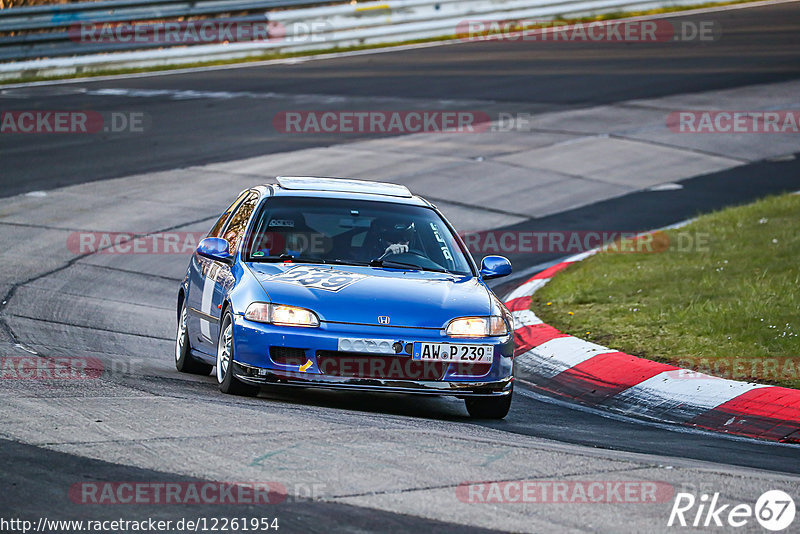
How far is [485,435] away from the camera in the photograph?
6750 millimetres

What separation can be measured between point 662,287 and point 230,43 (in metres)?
18.9

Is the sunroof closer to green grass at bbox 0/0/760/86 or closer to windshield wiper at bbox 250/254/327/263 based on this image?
windshield wiper at bbox 250/254/327/263

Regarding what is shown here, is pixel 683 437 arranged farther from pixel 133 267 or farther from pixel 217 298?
pixel 133 267

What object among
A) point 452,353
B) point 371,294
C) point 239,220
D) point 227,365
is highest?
point 239,220

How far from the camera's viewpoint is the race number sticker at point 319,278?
747 cm

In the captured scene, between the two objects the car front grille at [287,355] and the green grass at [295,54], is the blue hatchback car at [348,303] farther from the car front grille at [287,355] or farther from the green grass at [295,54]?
the green grass at [295,54]

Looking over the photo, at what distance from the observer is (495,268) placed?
837 centimetres

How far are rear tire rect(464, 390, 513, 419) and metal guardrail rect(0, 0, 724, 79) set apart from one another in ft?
66.5

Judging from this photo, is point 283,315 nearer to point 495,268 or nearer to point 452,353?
point 452,353

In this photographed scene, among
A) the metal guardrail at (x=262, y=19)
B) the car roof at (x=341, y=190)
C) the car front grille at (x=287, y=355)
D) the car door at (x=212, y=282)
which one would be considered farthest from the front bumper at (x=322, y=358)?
the metal guardrail at (x=262, y=19)

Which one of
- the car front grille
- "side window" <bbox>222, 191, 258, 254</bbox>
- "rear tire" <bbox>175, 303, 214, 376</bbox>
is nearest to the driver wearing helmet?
"side window" <bbox>222, 191, 258, 254</bbox>

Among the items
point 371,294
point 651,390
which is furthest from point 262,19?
point 371,294

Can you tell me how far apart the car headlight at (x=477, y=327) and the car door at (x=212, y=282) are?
1.49 meters

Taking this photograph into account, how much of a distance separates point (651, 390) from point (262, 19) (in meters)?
21.6
